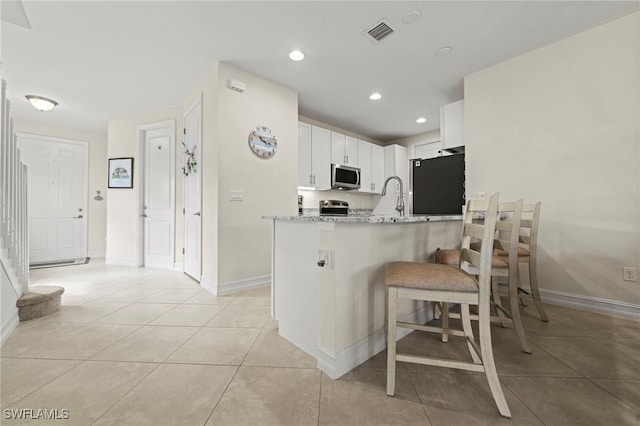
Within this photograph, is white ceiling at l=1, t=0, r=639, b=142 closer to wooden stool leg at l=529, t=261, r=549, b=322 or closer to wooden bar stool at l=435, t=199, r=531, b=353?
wooden bar stool at l=435, t=199, r=531, b=353

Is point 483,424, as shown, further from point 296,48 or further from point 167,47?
point 167,47

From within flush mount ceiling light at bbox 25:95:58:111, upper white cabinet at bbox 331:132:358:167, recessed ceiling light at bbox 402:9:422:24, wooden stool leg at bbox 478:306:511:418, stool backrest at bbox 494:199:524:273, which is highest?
recessed ceiling light at bbox 402:9:422:24

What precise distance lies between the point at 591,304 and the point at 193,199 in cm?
440

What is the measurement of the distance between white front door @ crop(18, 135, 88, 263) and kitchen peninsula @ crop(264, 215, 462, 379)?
17.3 feet

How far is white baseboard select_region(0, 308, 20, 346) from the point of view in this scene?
162 cm

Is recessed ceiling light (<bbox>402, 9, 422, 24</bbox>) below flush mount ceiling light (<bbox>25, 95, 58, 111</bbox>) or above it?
above

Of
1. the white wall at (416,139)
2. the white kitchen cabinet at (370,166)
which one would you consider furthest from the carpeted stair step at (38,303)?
the white wall at (416,139)

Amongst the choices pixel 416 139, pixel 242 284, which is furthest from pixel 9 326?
pixel 416 139

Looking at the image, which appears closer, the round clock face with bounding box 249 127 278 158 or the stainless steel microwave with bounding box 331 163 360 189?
the round clock face with bounding box 249 127 278 158

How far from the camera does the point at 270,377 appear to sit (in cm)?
129

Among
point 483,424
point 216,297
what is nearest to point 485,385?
point 483,424

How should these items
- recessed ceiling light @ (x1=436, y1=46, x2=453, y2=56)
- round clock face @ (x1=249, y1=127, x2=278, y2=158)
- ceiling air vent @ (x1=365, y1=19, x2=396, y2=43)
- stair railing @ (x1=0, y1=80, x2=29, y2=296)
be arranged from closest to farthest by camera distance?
stair railing @ (x1=0, y1=80, x2=29, y2=296) < ceiling air vent @ (x1=365, y1=19, x2=396, y2=43) < recessed ceiling light @ (x1=436, y1=46, x2=453, y2=56) < round clock face @ (x1=249, y1=127, x2=278, y2=158)

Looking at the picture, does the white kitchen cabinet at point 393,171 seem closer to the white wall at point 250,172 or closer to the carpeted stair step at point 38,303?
the white wall at point 250,172

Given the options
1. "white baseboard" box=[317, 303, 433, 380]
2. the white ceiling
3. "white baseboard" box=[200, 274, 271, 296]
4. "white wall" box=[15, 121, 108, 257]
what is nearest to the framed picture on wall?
the white ceiling
